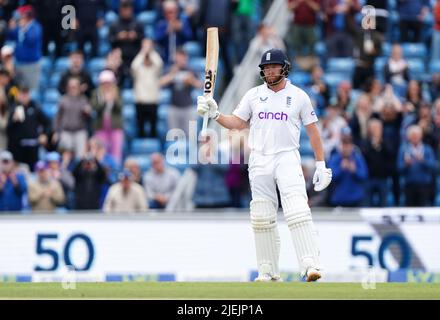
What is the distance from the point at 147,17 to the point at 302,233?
11346 mm

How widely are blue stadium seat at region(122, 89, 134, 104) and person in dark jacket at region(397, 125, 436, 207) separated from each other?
16.2 ft

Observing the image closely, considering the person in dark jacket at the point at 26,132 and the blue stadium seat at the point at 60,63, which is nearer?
the person in dark jacket at the point at 26,132

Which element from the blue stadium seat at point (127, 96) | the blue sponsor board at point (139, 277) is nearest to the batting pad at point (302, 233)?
the blue sponsor board at point (139, 277)

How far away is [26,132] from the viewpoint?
21.4 meters

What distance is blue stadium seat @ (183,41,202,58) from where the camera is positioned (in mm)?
23203

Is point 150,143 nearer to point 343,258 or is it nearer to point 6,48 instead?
point 6,48

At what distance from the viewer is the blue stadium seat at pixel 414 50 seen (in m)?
23.3

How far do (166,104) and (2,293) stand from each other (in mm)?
10233

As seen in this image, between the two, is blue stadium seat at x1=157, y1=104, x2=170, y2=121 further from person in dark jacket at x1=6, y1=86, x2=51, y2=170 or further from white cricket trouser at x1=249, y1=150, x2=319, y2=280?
white cricket trouser at x1=249, y1=150, x2=319, y2=280

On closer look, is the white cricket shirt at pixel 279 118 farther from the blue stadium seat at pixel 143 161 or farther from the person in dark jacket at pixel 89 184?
the blue stadium seat at pixel 143 161

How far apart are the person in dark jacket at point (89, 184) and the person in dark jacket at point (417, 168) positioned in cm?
450

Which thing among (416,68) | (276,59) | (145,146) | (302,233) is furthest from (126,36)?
(302,233)

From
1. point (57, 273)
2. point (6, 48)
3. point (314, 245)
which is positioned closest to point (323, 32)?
point (6, 48)

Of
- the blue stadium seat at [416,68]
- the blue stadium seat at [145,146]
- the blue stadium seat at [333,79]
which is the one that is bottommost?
the blue stadium seat at [145,146]
